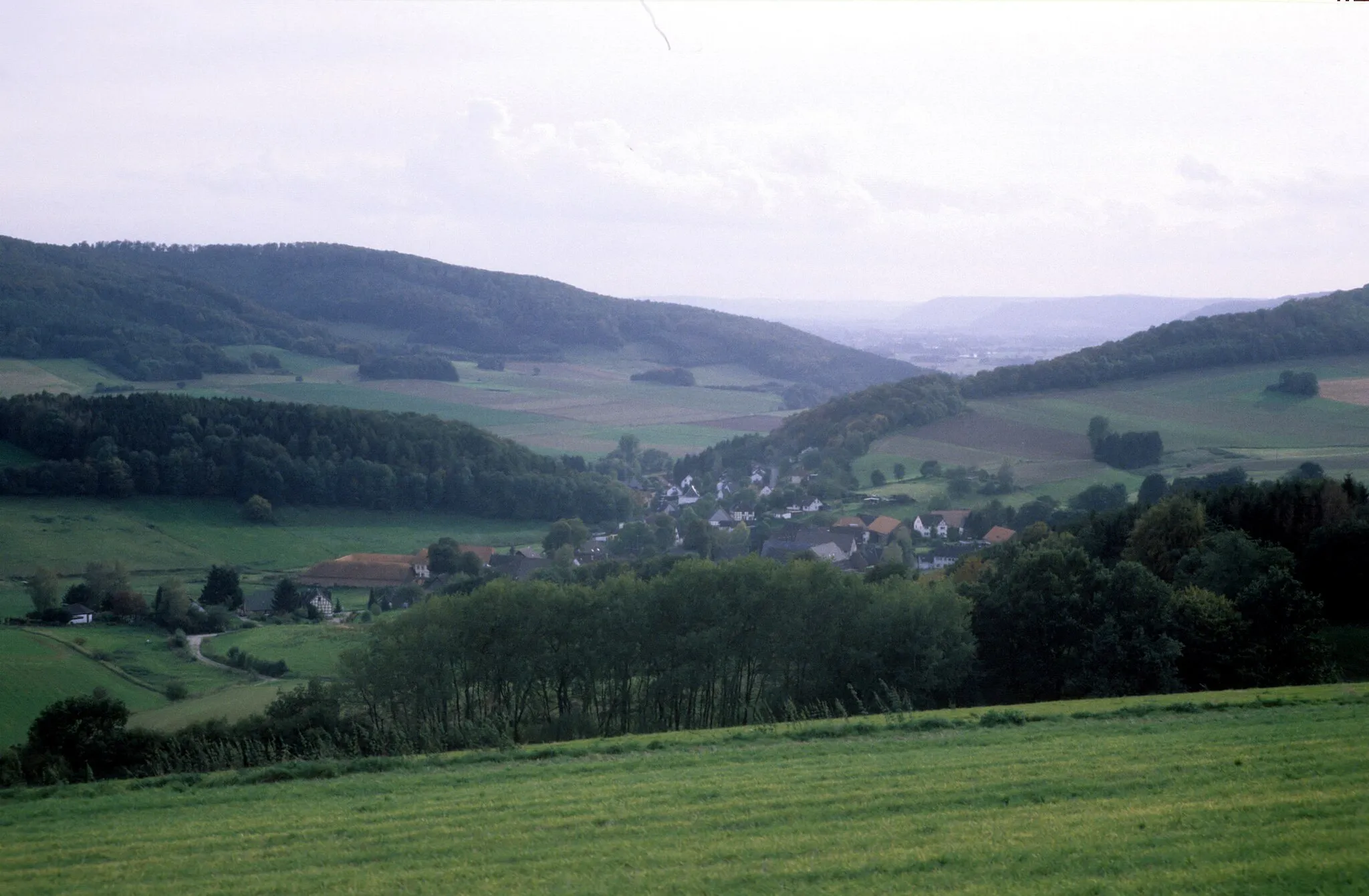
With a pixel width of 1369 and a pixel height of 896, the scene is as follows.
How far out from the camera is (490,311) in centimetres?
15238

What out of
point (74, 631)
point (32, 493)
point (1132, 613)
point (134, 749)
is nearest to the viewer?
point (134, 749)

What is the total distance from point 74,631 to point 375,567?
51.6 ft

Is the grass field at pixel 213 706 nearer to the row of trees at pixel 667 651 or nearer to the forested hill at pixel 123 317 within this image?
the row of trees at pixel 667 651

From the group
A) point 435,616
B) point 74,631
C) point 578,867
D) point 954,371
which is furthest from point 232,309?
point 578,867

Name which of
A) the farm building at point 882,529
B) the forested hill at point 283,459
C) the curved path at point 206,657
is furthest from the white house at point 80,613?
the farm building at point 882,529

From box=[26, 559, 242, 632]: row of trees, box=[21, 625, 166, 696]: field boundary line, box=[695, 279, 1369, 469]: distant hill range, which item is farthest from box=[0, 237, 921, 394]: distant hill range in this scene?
box=[21, 625, 166, 696]: field boundary line

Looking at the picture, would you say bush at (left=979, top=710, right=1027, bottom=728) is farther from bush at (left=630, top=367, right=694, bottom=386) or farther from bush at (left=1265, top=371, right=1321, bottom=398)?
bush at (left=630, top=367, right=694, bottom=386)

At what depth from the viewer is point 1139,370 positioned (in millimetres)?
79625

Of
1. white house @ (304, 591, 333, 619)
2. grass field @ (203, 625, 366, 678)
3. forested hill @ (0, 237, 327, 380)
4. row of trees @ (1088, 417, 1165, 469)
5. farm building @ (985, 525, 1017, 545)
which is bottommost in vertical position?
white house @ (304, 591, 333, 619)

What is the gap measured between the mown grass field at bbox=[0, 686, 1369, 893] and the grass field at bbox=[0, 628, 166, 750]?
57.2 ft

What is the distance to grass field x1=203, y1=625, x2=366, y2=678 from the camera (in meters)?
36.6

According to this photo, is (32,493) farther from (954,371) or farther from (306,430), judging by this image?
(954,371)

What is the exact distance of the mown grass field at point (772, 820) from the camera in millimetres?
8297

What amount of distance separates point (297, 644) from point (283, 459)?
31.1 meters
